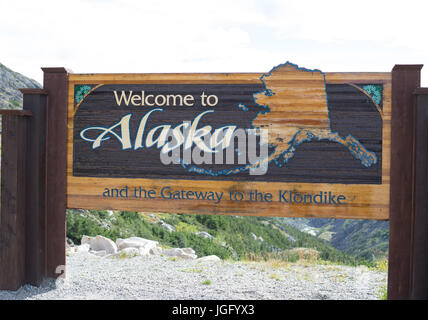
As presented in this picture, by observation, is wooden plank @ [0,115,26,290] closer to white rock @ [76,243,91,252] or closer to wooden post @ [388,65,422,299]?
white rock @ [76,243,91,252]

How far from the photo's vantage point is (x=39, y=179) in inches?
244

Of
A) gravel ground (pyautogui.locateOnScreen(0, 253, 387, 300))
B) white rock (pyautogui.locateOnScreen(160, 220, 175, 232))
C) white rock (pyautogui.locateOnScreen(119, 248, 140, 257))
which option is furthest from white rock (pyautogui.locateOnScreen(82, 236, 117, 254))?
white rock (pyautogui.locateOnScreen(160, 220, 175, 232))

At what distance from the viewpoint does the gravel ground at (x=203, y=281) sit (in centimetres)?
595

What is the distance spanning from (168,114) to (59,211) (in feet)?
8.73

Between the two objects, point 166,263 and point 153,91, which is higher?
point 153,91

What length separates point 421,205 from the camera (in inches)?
210

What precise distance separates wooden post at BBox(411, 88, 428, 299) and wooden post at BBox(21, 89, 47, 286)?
626 cm

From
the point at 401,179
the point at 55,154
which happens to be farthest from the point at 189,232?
the point at 401,179

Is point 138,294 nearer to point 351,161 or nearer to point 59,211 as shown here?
point 59,211

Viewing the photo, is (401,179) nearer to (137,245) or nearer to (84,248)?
(137,245)

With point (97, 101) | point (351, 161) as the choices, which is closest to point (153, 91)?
point (97, 101)

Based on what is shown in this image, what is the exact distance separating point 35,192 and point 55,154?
753 millimetres

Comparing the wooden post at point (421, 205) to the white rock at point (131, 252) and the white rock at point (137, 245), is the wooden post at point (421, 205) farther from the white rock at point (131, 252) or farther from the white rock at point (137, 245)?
the white rock at point (137, 245)

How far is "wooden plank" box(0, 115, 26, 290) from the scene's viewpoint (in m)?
5.96
